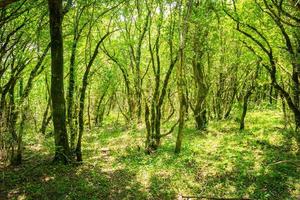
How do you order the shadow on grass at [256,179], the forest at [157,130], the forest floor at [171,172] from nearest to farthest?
the shadow on grass at [256,179]
the forest floor at [171,172]
the forest at [157,130]

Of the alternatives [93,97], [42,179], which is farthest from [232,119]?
[93,97]

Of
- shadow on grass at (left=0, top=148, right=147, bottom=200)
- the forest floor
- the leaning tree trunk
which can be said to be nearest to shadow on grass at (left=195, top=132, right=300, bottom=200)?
the forest floor

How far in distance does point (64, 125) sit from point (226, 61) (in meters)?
13.3

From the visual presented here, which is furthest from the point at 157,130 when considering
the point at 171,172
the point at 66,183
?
the point at 66,183

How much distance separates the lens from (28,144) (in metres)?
18.4

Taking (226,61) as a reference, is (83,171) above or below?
below

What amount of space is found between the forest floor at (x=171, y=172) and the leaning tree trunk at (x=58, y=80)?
782 mm

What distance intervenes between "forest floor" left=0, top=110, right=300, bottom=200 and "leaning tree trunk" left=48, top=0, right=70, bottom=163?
782 mm

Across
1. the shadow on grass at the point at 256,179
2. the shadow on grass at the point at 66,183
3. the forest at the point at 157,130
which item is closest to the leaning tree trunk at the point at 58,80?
the forest at the point at 157,130

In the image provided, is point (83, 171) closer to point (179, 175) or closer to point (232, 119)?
point (179, 175)

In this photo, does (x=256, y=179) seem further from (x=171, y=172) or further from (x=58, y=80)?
(x=58, y=80)

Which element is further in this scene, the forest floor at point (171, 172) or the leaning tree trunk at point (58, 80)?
the leaning tree trunk at point (58, 80)

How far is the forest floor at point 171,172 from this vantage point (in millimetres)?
11211

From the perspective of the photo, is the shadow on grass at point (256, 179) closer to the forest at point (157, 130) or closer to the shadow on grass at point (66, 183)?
the forest at point (157, 130)
